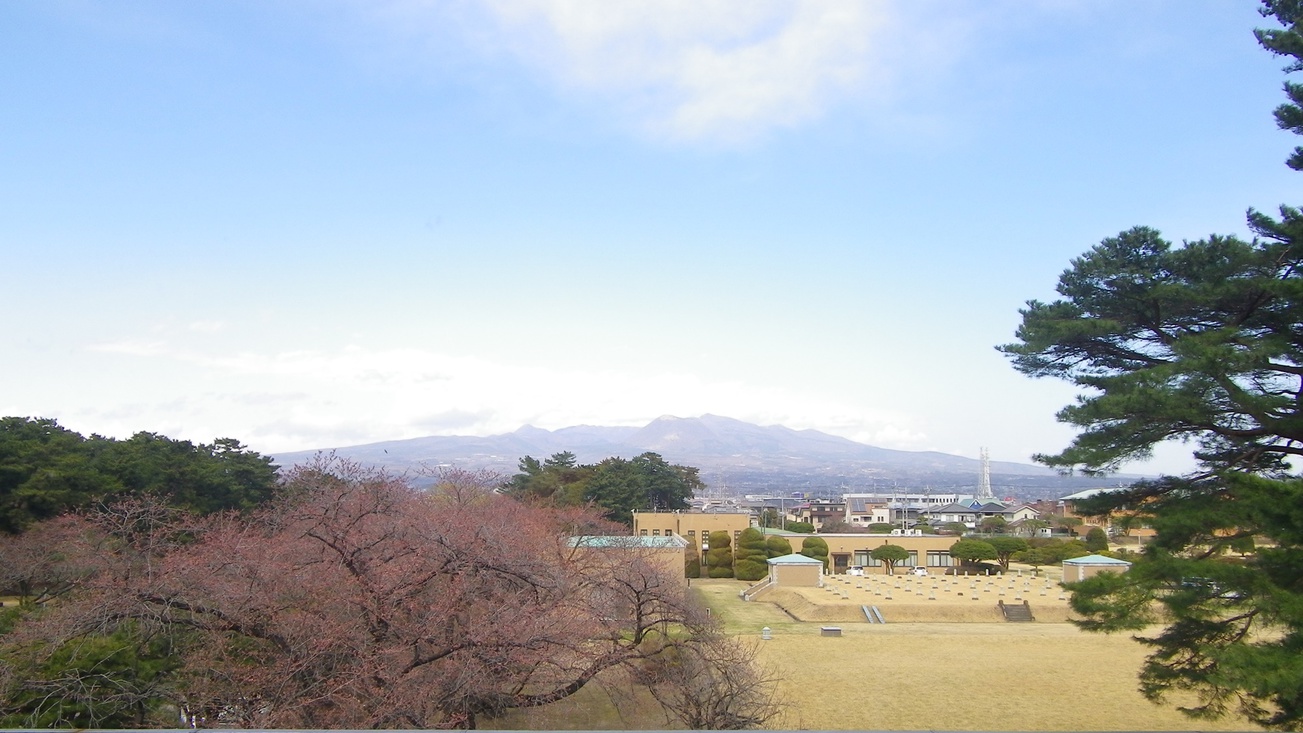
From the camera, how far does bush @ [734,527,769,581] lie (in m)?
26.7

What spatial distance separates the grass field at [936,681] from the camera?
962cm

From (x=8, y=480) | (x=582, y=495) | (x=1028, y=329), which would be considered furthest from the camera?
(x=582, y=495)

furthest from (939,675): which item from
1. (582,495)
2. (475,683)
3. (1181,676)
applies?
(582,495)

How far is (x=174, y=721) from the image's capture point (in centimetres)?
739

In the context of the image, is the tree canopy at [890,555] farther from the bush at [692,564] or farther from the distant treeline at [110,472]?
the distant treeline at [110,472]

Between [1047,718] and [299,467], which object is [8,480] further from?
[1047,718]

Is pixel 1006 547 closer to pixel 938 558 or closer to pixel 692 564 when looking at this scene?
pixel 938 558

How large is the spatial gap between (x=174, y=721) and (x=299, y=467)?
260cm

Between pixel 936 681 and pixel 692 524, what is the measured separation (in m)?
19.0

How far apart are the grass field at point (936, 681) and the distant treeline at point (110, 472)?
31.4ft

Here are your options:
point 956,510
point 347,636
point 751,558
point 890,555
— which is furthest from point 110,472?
point 956,510

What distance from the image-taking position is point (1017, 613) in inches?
765

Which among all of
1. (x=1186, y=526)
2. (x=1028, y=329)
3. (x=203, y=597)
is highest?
(x=1028, y=329)

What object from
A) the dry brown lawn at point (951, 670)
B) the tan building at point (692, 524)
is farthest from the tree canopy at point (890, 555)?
the dry brown lawn at point (951, 670)
